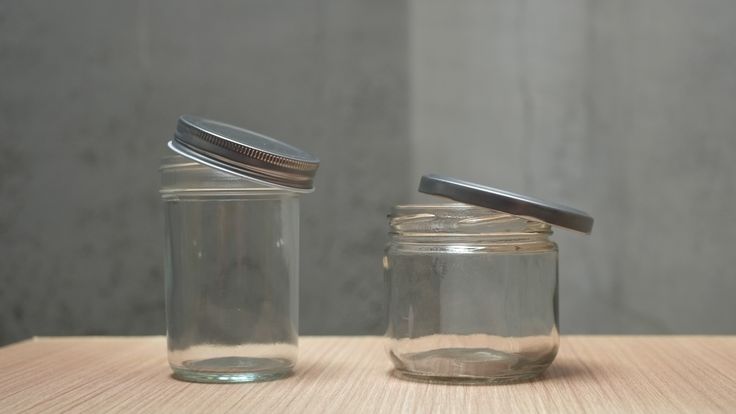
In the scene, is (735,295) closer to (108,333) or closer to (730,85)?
(730,85)

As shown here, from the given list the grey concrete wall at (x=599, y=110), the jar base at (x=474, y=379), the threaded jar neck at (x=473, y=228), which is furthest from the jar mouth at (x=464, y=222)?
the grey concrete wall at (x=599, y=110)

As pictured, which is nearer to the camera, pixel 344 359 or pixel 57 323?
pixel 344 359

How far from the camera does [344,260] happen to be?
4.31 ft

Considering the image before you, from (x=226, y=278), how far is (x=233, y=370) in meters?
0.07

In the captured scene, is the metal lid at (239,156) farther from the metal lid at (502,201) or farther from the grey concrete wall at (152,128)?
the grey concrete wall at (152,128)

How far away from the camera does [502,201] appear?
59cm

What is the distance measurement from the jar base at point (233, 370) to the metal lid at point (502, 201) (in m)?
0.18

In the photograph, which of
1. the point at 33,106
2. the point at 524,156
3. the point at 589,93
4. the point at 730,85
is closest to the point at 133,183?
the point at 33,106

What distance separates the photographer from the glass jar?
0.65m

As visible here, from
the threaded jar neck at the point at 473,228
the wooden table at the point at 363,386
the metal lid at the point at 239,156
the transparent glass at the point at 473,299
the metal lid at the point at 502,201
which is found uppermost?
the metal lid at the point at 239,156

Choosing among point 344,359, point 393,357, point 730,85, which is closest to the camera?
point 393,357

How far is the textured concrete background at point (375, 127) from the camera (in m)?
1.27

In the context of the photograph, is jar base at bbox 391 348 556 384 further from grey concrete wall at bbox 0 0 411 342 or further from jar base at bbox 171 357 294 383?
grey concrete wall at bbox 0 0 411 342

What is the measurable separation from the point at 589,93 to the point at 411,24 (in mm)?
283
